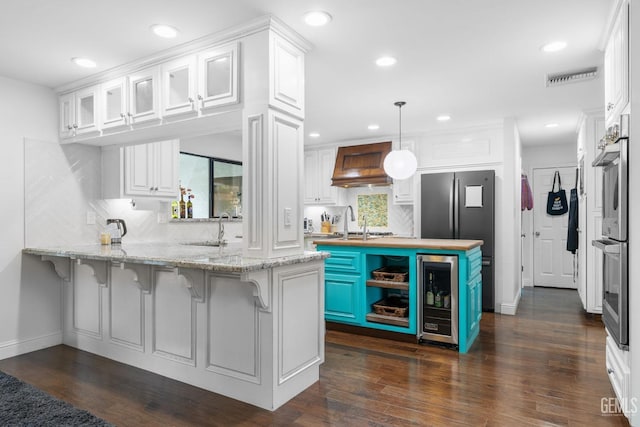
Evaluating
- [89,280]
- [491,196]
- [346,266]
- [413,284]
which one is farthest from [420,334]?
[89,280]

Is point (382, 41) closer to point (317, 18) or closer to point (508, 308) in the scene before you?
point (317, 18)

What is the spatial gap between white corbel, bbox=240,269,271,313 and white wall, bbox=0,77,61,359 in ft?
8.41

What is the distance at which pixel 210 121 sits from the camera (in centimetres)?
286

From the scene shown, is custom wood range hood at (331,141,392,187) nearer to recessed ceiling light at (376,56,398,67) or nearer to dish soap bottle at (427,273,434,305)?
dish soap bottle at (427,273,434,305)

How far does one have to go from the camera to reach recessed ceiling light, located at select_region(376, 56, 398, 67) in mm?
3141

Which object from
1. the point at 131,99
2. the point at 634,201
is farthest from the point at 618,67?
the point at 131,99

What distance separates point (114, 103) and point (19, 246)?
153 centimetres

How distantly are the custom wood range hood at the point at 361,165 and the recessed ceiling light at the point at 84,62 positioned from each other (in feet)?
12.2

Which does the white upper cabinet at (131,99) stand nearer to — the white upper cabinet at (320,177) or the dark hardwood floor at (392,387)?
the dark hardwood floor at (392,387)


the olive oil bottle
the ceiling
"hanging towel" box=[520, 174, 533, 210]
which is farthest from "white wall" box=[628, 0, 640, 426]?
"hanging towel" box=[520, 174, 533, 210]

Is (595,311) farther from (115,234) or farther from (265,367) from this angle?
(115,234)

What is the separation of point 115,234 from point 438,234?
3829mm

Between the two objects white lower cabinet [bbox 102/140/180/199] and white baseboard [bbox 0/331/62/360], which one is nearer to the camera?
white baseboard [bbox 0/331/62/360]

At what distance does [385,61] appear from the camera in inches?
126
